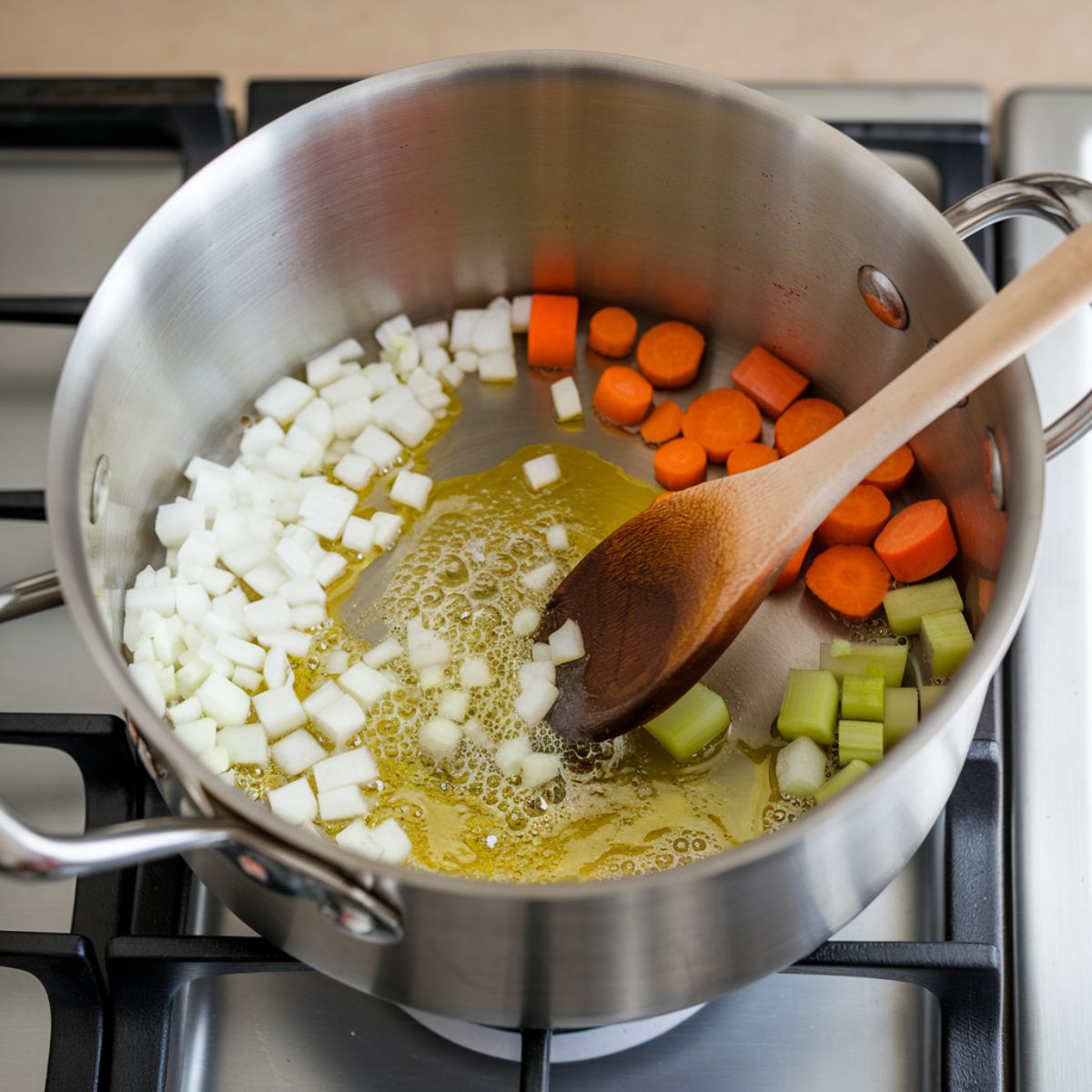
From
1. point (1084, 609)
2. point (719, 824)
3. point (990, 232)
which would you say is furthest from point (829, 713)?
point (990, 232)

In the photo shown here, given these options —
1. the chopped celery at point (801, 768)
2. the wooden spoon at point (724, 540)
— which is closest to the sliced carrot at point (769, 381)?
the wooden spoon at point (724, 540)

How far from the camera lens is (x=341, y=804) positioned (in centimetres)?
97

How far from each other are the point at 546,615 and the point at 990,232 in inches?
20.9

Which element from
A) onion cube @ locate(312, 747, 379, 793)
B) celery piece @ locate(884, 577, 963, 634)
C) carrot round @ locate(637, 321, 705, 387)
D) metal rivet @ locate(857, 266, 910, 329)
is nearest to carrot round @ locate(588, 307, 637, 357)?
carrot round @ locate(637, 321, 705, 387)

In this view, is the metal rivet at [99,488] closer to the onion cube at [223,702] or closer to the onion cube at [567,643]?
the onion cube at [223,702]

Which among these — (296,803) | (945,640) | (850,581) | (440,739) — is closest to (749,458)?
(850,581)

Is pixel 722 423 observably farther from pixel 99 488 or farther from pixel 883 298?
pixel 99 488

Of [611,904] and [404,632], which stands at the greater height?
[404,632]

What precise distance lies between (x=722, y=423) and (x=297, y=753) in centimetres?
47

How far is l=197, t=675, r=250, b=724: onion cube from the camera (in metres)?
1.01

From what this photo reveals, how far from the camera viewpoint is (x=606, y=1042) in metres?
0.87

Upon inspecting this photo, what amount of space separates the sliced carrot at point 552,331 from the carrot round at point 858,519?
29cm

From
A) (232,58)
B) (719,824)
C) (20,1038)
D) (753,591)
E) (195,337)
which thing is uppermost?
(232,58)

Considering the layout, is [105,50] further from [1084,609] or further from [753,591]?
[1084,609]
